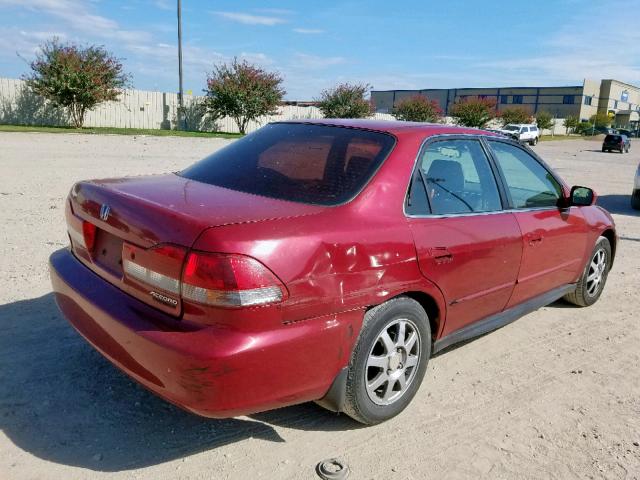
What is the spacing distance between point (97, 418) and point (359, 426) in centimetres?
138

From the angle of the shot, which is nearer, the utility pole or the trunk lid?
the trunk lid

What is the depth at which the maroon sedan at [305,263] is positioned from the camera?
2291mm

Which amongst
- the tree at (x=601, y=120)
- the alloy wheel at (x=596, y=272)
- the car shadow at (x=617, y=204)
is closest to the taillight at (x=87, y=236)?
the alloy wheel at (x=596, y=272)

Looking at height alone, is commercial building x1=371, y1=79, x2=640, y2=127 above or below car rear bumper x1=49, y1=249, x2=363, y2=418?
above

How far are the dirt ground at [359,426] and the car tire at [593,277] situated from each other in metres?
0.38

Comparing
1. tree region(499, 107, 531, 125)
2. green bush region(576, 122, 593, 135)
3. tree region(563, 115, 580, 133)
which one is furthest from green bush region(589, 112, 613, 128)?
tree region(499, 107, 531, 125)

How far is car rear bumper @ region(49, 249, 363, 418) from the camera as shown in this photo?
225 centimetres

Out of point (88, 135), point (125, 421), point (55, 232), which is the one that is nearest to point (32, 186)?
point (55, 232)

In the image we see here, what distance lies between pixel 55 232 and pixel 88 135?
17782mm

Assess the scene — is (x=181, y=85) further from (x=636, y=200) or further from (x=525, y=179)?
(x=525, y=179)

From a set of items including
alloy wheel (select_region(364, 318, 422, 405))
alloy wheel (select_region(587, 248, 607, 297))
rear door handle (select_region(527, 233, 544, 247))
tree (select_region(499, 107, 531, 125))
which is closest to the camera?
alloy wheel (select_region(364, 318, 422, 405))

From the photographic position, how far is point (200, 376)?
2.25m

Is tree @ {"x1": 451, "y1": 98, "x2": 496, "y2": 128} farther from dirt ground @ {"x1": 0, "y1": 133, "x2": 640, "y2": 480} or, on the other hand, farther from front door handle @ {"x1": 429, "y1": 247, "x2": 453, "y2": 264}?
front door handle @ {"x1": 429, "y1": 247, "x2": 453, "y2": 264}

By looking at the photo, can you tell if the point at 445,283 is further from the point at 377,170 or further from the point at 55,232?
the point at 55,232
